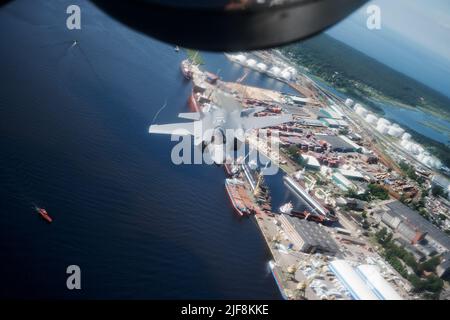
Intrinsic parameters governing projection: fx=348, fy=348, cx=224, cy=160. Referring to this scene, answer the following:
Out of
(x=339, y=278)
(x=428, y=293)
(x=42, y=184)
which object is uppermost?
(x=42, y=184)

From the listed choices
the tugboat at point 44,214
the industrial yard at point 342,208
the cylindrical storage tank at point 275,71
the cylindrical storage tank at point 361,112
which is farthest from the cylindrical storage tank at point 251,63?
the tugboat at point 44,214

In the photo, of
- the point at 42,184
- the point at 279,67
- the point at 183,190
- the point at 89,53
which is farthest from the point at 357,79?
the point at 42,184

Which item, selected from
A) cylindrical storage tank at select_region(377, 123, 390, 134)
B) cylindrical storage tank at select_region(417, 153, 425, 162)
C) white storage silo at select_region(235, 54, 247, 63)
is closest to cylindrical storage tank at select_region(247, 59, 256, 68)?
white storage silo at select_region(235, 54, 247, 63)

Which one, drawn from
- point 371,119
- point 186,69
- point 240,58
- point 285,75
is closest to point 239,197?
point 186,69

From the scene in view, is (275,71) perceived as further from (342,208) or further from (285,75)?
(342,208)

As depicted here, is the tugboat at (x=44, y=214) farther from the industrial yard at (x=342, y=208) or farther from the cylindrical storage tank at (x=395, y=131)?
the cylindrical storage tank at (x=395, y=131)

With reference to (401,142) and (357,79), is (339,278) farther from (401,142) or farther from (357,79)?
(357,79)

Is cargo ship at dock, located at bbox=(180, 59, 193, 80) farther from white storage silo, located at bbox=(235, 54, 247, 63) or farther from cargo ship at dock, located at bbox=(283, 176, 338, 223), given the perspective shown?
cargo ship at dock, located at bbox=(283, 176, 338, 223)
